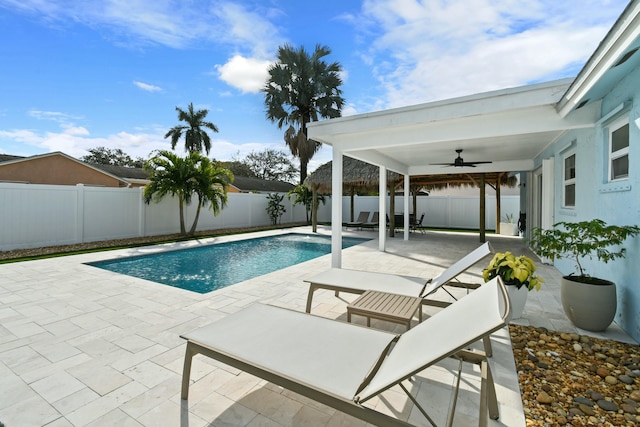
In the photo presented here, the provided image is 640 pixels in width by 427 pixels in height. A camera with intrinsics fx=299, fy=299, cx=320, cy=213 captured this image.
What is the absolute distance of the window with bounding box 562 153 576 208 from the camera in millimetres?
6466

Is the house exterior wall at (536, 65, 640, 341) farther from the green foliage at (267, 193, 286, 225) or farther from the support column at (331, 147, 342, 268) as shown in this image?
the green foliage at (267, 193, 286, 225)

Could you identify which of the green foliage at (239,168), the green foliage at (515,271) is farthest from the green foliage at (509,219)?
the green foliage at (239,168)

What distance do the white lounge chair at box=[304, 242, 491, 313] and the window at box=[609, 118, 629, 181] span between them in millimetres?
2105

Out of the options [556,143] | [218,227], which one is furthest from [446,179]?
[218,227]

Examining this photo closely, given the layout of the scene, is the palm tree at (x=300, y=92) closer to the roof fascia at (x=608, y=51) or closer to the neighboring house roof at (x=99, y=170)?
the neighboring house roof at (x=99, y=170)

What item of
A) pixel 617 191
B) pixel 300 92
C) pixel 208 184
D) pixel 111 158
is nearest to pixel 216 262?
pixel 208 184

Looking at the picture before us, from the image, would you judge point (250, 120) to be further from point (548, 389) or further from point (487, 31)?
point (548, 389)

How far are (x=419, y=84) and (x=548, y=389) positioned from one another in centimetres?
1017

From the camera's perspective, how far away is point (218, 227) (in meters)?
16.1

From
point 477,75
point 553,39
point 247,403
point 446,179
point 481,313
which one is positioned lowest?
point 247,403

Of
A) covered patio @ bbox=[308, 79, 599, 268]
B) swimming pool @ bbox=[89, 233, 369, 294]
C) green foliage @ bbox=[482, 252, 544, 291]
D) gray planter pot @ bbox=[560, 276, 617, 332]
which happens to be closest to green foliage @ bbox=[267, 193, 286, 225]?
swimming pool @ bbox=[89, 233, 369, 294]

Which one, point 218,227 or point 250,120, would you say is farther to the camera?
point 250,120

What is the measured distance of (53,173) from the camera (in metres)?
19.2

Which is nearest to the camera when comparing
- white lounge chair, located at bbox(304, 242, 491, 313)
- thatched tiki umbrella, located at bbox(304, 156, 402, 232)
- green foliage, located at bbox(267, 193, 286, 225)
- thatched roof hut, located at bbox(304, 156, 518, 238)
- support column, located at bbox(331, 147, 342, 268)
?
white lounge chair, located at bbox(304, 242, 491, 313)
